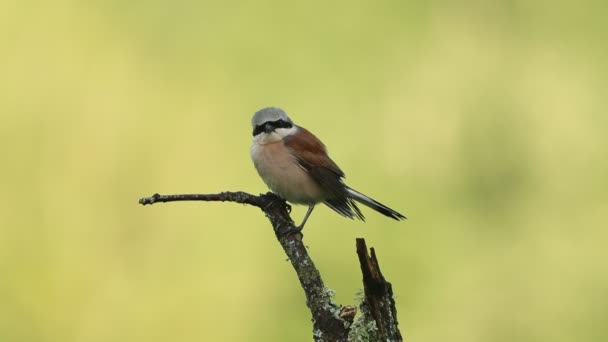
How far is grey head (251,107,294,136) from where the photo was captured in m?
4.89

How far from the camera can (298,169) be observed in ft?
15.6

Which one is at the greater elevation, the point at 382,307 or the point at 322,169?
the point at 322,169

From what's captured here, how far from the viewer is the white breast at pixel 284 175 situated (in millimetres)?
4660

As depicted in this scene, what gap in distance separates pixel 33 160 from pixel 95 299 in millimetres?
1493

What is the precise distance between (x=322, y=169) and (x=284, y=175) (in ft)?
0.71

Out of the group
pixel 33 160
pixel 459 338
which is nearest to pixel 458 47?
pixel 459 338

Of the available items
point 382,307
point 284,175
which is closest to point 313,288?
point 382,307

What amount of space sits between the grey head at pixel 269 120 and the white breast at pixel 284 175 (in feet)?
0.27

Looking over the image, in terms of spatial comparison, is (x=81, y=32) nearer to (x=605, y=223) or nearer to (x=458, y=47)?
(x=458, y=47)

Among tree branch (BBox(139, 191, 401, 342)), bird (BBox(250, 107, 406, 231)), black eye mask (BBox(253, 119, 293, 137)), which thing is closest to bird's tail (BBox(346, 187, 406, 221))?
bird (BBox(250, 107, 406, 231))

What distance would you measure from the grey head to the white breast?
0.08 meters

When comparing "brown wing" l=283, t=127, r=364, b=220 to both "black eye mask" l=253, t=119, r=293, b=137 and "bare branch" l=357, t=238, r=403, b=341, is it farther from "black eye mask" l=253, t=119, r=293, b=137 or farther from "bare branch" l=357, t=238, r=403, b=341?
"bare branch" l=357, t=238, r=403, b=341

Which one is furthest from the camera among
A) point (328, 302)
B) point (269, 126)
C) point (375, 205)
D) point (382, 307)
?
point (269, 126)

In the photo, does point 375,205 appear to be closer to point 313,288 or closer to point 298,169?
point 298,169
